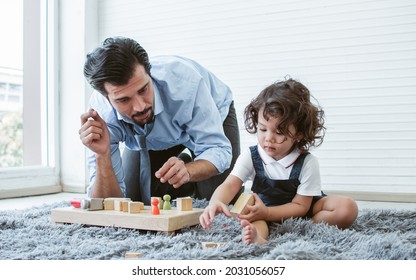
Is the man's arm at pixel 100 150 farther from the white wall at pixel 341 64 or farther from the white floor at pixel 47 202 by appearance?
the white wall at pixel 341 64

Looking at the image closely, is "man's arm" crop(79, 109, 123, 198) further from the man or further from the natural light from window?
the natural light from window

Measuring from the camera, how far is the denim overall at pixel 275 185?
1.33 m

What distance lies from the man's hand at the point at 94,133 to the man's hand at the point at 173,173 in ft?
1.00

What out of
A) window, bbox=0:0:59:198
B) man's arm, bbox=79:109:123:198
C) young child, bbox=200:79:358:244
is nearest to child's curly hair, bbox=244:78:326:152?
young child, bbox=200:79:358:244

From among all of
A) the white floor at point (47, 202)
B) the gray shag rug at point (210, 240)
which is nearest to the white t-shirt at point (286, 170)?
the gray shag rug at point (210, 240)

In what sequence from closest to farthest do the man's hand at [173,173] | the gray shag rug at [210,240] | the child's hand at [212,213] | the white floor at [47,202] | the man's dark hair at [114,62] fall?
the gray shag rug at [210,240], the child's hand at [212,213], the man's hand at [173,173], the man's dark hair at [114,62], the white floor at [47,202]

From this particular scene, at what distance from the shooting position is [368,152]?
2283 millimetres

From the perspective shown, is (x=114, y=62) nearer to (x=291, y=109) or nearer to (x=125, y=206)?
(x=125, y=206)

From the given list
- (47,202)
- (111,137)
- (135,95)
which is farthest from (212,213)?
(47,202)

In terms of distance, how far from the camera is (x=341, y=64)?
231cm

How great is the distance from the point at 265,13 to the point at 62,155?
1471 millimetres

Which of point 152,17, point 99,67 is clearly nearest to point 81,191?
point 152,17

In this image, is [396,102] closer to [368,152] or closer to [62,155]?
[368,152]

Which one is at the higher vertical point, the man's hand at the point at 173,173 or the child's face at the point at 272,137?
the child's face at the point at 272,137
